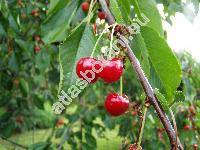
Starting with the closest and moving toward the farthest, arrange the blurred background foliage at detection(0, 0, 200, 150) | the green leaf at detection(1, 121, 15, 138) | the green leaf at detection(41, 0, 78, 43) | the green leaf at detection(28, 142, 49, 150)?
the green leaf at detection(41, 0, 78, 43) → the blurred background foliage at detection(0, 0, 200, 150) → the green leaf at detection(28, 142, 49, 150) → the green leaf at detection(1, 121, 15, 138)

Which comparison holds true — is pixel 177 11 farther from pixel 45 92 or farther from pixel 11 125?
pixel 45 92

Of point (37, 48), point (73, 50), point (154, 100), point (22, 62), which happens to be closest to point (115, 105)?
point (154, 100)

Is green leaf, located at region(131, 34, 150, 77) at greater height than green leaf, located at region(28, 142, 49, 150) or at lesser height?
greater

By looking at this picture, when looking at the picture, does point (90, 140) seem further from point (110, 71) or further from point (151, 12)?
point (110, 71)

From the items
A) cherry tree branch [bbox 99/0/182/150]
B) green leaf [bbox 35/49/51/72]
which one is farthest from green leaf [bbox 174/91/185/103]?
green leaf [bbox 35/49/51/72]

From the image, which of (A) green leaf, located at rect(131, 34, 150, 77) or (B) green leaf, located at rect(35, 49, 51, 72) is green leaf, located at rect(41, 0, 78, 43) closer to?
(A) green leaf, located at rect(131, 34, 150, 77)

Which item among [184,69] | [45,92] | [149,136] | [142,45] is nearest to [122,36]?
[142,45]
